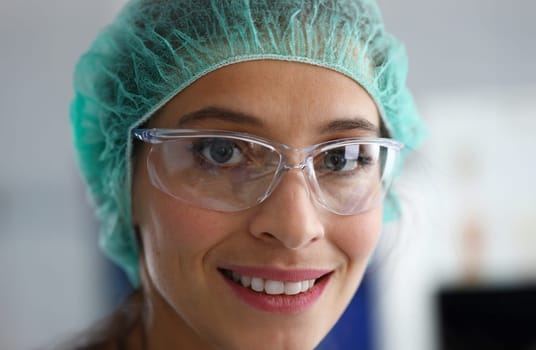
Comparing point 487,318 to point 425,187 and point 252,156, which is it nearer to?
point 425,187

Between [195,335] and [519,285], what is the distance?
2.71 m

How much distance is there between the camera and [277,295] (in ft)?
3.82

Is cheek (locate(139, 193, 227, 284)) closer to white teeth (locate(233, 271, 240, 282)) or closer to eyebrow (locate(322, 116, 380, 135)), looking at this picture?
white teeth (locate(233, 271, 240, 282))

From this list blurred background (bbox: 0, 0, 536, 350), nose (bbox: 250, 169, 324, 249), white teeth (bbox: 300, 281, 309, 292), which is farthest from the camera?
blurred background (bbox: 0, 0, 536, 350)

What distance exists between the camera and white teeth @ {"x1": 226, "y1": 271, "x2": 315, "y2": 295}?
1.15 meters

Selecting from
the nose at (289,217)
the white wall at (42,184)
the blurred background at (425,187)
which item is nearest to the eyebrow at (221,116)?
the nose at (289,217)

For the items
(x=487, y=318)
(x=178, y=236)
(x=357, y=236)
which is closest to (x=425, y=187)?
(x=487, y=318)

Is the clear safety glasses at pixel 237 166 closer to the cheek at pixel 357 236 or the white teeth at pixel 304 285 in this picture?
the cheek at pixel 357 236

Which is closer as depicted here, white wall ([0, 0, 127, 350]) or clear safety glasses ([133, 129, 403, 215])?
clear safety glasses ([133, 129, 403, 215])

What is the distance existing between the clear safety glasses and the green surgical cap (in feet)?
0.41

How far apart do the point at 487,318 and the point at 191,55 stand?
2.86 m

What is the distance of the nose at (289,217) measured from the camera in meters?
1.07

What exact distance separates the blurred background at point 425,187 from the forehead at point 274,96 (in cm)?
210

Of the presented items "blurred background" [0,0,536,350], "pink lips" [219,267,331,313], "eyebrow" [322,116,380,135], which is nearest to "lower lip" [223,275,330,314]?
"pink lips" [219,267,331,313]
